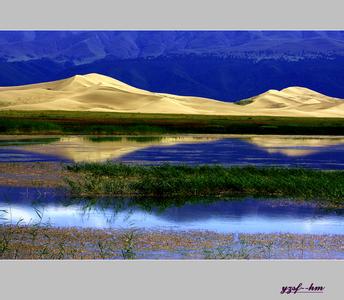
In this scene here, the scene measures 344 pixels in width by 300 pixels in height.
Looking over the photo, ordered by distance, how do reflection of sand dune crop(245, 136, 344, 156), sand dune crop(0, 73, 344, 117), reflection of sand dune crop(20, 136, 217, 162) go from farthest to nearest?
sand dune crop(0, 73, 344, 117), reflection of sand dune crop(245, 136, 344, 156), reflection of sand dune crop(20, 136, 217, 162)

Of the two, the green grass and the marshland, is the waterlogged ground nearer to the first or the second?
the marshland

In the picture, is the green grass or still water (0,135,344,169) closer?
the green grass

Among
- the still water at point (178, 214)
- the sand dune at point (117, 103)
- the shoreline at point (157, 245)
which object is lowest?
the sand dune at point (117, 103)

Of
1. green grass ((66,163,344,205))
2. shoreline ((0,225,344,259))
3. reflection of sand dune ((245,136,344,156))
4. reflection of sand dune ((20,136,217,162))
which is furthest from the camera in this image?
reflection of sand dune ((245,136,344,156))

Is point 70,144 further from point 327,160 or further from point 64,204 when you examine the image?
point 64,204

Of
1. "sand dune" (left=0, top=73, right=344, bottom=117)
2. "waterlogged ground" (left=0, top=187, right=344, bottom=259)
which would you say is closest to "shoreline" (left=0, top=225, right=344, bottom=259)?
"waterlogged ground" (left=0, top=187, right=344, bottom=259)

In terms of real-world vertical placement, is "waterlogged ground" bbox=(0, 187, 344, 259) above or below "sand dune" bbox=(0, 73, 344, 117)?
above

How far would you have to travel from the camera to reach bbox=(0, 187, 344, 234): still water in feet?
62.2

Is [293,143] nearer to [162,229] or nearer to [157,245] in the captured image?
[162,229]

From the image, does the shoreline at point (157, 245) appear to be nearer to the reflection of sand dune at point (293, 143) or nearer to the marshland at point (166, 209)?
the marshland at point (166, 209)

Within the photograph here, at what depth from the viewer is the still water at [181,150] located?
33.8 metres

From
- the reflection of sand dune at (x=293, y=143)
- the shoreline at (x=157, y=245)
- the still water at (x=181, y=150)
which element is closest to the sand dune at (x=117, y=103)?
the reflection of sand dune at (x=293, y=143)

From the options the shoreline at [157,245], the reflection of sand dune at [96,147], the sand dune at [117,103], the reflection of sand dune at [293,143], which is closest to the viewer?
the shoreline at [157,245]

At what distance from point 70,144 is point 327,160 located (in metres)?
14.2
